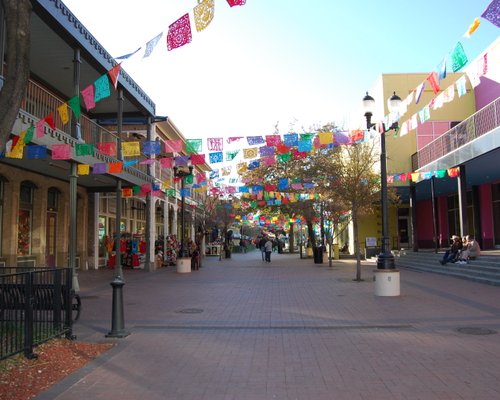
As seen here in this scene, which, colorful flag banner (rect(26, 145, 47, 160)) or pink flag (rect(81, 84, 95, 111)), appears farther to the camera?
colorful flag banner (rect(26, 145, 47, 160))

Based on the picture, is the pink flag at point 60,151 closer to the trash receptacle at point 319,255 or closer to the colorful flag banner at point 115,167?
the colorful flag banner at point 115,167

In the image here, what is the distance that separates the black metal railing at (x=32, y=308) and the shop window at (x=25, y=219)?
10280 millimetres

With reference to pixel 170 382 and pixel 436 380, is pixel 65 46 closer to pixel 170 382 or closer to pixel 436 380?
pixel 170 382

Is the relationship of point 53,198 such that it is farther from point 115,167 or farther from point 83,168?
point 83,168

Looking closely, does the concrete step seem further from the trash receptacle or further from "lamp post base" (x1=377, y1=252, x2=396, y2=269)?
the trash receptacle

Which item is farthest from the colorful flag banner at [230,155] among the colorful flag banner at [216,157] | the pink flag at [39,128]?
the pink flag at [39,128]

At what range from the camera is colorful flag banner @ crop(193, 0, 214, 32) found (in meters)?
8.42

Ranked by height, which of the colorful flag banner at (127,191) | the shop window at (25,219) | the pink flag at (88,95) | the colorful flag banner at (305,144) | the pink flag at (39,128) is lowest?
the shop window at (25,219)

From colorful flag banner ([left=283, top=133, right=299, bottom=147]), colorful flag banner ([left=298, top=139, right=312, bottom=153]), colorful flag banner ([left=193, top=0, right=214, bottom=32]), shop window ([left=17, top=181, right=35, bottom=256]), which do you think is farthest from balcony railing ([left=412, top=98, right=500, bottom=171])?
shop window ([left=17, top=181, right=35, bottom=256])

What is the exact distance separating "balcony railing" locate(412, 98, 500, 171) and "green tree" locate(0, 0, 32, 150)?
636 inches

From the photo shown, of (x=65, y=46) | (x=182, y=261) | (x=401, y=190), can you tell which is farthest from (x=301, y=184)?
(x=65, y=46)

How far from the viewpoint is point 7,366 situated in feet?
19.4

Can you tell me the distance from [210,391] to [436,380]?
8.33ft

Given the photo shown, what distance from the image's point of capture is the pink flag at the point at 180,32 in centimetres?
932
